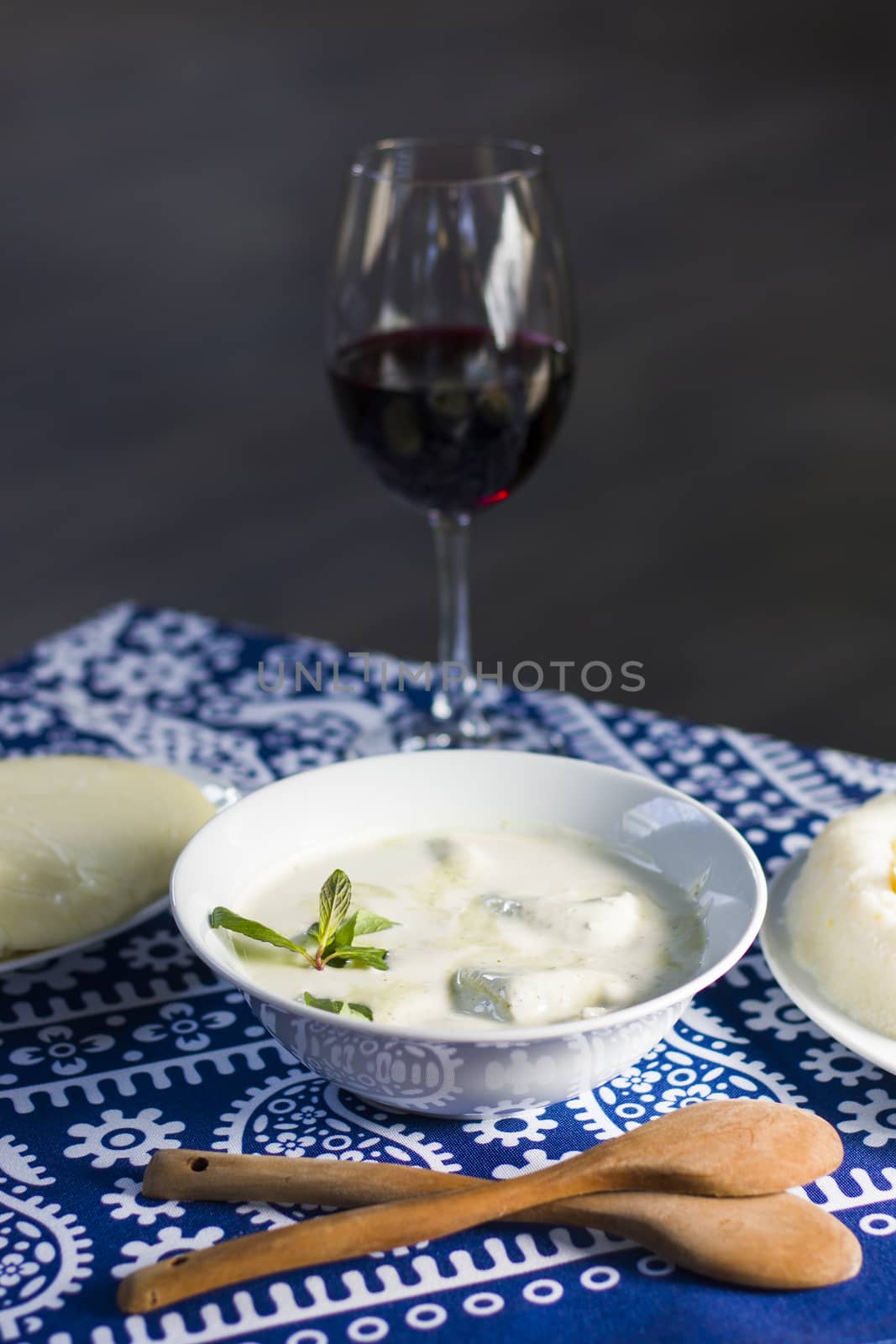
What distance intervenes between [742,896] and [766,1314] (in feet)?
0.79

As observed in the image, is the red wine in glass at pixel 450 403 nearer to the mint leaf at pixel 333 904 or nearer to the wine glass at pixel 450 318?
the wine glass at pixel 450 318

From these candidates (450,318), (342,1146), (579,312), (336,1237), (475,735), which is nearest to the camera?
(336,1237)

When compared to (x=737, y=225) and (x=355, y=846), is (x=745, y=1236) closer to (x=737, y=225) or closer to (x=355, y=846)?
(x=355, y=846)

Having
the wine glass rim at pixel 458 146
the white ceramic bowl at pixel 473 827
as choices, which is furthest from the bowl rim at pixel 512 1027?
the wine glass rim at pixel 458 146

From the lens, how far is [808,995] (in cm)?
94

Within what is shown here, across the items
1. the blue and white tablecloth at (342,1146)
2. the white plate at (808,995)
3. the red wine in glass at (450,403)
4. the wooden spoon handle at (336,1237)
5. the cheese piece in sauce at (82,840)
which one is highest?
the red wine in glass at (450,403)

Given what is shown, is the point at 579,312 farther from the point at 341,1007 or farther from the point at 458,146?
the point at 341,1007

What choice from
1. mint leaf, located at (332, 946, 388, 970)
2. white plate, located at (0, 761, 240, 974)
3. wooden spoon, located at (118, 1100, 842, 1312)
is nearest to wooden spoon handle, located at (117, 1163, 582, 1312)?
wooden spoon, located at (118, 1100, 842, 1312)

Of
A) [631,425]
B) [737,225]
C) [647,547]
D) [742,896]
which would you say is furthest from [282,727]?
[737,225]

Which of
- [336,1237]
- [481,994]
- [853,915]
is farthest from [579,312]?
[336,1237]

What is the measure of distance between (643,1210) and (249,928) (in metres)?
0.26

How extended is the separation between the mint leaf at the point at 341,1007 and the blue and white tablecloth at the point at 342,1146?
0.29 feet

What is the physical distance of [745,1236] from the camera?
0.77 m

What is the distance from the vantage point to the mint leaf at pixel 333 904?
0.90 m
